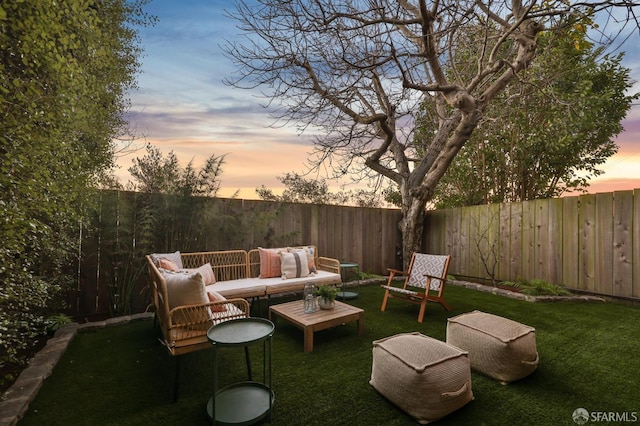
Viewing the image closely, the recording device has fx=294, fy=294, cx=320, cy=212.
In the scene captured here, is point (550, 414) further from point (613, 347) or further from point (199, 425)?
point (199, 425)

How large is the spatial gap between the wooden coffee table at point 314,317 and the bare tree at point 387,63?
2.50 m

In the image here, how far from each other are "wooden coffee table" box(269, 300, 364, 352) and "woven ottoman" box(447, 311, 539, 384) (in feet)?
3.21

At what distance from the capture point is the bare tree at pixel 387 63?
3.23m

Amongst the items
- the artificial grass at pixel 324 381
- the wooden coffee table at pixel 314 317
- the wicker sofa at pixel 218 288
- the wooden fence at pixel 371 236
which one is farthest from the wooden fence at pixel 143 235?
the wooden coffee table at pixel 314 317

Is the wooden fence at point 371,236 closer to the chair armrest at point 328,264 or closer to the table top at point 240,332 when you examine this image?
the chair armrest at point 328,264

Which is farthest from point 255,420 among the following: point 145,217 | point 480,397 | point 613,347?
point 613,347

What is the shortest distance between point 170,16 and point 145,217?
2542 millimetres

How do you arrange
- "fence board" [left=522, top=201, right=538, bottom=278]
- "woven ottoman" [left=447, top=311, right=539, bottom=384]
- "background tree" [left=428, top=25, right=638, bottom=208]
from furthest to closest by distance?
"background tree" [left=428, top=25, right=638, bottom=208] → "fence board" [left=522, top=201, right=538, bottom=278] → "woven ottoman" [left=447, top=311, right=539, bottom=384]

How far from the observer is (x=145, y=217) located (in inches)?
145

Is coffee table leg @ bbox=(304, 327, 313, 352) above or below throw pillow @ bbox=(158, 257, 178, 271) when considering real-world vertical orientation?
below

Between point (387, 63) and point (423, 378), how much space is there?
371cm

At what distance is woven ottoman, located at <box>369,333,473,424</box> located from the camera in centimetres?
183

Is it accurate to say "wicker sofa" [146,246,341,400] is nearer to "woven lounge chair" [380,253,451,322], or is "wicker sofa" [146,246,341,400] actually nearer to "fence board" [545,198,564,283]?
"woven lounge chair" [380,253,451,322]

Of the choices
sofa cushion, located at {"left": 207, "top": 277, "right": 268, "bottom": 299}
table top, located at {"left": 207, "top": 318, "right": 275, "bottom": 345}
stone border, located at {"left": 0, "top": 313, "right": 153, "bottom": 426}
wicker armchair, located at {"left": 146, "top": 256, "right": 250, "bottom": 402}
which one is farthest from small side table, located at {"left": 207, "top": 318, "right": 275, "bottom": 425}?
sofa cushion, located at {"left": 207, "top": 277, "right": 268, "bottom": 299}
